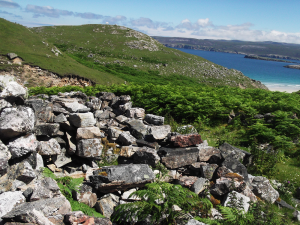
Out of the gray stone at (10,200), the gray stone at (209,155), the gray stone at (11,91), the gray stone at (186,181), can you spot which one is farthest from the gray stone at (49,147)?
the gray stone at (209,155)

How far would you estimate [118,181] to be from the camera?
615cm

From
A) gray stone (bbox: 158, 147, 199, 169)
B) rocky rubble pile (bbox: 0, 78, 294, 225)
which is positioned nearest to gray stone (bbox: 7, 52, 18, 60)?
rocky rubble pile (bbox: 0, 78, 294, 225)

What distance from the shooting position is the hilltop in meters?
43.2

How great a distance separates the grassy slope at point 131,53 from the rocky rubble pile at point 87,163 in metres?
62.6

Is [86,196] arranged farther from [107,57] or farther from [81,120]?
[107,57]

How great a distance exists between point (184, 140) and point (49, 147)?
5.18 meters

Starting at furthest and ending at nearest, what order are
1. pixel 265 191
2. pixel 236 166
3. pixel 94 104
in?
pixel 94 104 < pixel 236 166 < pixel 265 191

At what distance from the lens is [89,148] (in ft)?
25.8

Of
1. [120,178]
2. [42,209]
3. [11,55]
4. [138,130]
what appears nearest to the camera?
[42,209]

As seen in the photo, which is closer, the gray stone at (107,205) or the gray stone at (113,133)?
the gray stone at (107,205)

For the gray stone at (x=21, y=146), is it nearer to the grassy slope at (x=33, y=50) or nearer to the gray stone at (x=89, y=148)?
the gray stone at (x=89, y=148)

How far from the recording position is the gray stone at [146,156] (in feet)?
25.3

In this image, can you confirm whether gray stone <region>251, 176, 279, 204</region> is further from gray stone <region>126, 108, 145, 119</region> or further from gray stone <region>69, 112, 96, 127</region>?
gray stone <region>126, 108, 145, 119</region>

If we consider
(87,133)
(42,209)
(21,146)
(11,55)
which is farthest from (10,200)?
(11,55)
